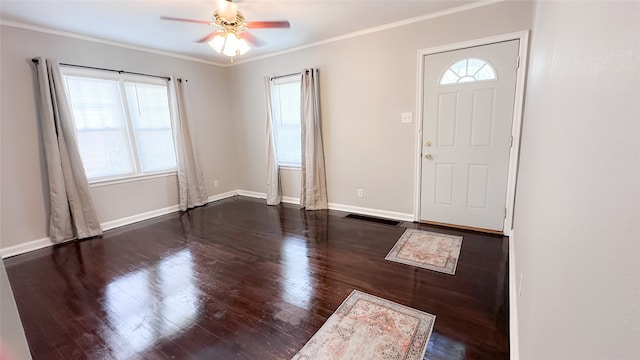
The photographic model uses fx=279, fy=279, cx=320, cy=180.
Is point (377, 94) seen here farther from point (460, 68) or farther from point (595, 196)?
point (595, 196)

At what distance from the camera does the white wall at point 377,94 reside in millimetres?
3062

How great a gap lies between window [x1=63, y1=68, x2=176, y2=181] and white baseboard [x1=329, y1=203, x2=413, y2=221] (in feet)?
9.20

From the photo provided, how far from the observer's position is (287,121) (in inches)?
185

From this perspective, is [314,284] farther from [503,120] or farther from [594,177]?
[503,120]

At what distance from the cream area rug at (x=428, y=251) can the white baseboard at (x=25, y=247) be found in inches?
159

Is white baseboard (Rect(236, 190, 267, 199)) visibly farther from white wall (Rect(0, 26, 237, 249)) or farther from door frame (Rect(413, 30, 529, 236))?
door frame (Rect(413, 30, 529, 236))

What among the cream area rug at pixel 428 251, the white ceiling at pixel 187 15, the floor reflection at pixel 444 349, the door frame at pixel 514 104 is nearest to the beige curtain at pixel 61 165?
the white ceiling at pixel 187 15

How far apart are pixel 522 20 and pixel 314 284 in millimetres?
3215

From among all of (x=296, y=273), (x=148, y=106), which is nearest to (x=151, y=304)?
(x=296, y=273)

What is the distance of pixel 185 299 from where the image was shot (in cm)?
225

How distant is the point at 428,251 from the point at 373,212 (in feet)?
4.18

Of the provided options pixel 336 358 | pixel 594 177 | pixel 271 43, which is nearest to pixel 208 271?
pixel 336 358

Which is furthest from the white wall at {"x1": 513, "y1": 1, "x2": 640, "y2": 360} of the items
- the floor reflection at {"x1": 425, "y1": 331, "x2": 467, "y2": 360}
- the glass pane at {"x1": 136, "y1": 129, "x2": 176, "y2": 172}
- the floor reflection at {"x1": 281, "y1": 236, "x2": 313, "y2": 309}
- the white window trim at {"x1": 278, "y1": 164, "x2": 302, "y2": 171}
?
the glass pane at {"x1": 136, "y1": 129, "x2": 176, "y2": 172}

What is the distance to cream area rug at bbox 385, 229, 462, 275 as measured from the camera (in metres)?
2.58
